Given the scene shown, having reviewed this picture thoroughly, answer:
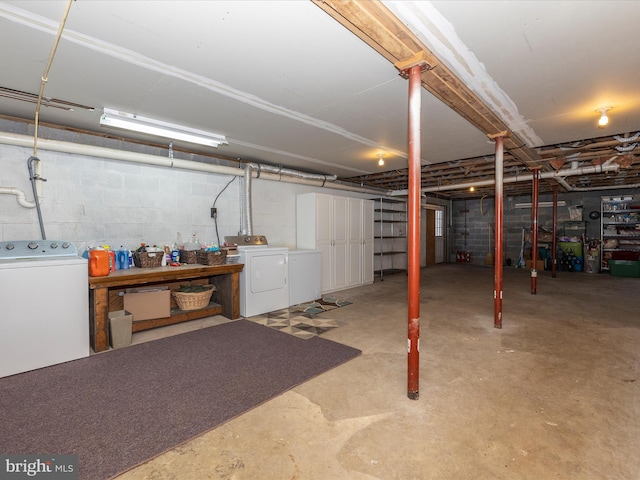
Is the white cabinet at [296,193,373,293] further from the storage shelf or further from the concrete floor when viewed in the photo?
the concrete floor

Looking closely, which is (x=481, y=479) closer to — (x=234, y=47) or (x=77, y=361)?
(x=234, y=47)

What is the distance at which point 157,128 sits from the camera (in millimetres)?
3412

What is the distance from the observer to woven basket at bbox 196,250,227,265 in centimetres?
388

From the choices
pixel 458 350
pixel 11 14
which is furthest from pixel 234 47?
pixel 458 350

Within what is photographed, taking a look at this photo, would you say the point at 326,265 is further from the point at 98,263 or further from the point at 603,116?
the point at 603,116

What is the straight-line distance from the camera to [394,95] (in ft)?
8.96

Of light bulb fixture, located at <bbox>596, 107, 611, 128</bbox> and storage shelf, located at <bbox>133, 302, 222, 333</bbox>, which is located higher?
light bulb fixture, located at <bbox>596, 107, 611, 128</bbox>

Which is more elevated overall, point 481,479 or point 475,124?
point 475,124

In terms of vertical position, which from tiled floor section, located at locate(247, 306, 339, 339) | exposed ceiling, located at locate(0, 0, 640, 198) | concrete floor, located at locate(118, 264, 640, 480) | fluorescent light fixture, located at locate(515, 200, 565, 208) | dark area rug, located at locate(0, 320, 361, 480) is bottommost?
concrete floor, located at locate(118, 264, 640, 480)

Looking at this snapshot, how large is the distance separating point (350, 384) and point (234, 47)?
257cm

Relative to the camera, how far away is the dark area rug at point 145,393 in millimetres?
1704

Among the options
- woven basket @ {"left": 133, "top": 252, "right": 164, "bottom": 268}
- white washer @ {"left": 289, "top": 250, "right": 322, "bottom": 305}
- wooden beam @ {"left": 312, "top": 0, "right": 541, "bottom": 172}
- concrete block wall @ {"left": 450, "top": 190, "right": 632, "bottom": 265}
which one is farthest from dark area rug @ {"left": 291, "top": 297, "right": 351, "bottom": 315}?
concrete block wall @ {"left": 450, "top": 190, "right": 632, "bottom": 265}

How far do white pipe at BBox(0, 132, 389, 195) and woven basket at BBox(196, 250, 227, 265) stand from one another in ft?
4.13

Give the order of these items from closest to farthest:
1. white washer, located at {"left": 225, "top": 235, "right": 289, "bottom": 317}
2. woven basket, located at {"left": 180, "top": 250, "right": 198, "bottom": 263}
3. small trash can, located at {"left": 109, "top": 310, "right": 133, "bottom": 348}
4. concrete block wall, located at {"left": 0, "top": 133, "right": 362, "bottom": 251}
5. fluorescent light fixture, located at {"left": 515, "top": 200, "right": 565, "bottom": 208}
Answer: small trash can, located at {"left": 109, "top": 310, "right": 133, "bottom": 348}
concrete block wall, located at {"left": 0, "top": 133, "right": 362, "bottom": 251}
woven basket, located at {"left": 180, "top": 250, "right": 198, "bottom": 263}
white washer, located at {"left": 225, "top": 235, "right": 289, "bottom": 317}
fluorescent light fixture, located at {"left": 515, "top": 200, "right": 565, "bottom": 208}
